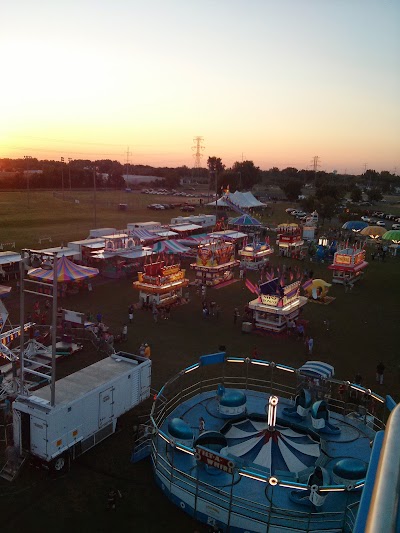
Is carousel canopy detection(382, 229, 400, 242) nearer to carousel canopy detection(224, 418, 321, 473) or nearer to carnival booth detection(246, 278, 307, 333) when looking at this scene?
carnival booth detection(246, 278, 307, 333)

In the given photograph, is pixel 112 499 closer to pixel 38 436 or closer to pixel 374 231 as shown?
pixel 38 436

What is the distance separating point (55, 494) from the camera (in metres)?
13.1

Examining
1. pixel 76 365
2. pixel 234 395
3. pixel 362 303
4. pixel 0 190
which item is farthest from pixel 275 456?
pixel 0 190

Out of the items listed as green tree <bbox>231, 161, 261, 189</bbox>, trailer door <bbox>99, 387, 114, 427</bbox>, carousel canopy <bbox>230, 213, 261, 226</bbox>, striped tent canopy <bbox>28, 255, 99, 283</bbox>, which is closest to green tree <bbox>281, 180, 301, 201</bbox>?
green tree <bbox>231, 161, 261, 189</bbox>

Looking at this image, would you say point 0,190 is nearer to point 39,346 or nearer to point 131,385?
point 39,346

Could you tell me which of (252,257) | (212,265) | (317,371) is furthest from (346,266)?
(317,371)

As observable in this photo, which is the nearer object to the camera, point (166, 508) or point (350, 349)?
point (166, 508)

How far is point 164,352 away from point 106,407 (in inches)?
307

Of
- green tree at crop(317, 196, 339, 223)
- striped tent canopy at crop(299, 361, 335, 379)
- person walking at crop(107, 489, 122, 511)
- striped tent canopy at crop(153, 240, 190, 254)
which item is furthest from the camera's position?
green tree at crop(317, 196, 339, 223)

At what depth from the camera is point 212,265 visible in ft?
119

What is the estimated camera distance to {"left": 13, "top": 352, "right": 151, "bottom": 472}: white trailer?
1332 centimetres

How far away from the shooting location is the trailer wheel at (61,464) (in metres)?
13.6

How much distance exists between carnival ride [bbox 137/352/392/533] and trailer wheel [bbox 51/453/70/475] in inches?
78.9

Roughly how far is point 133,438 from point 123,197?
9440cm
